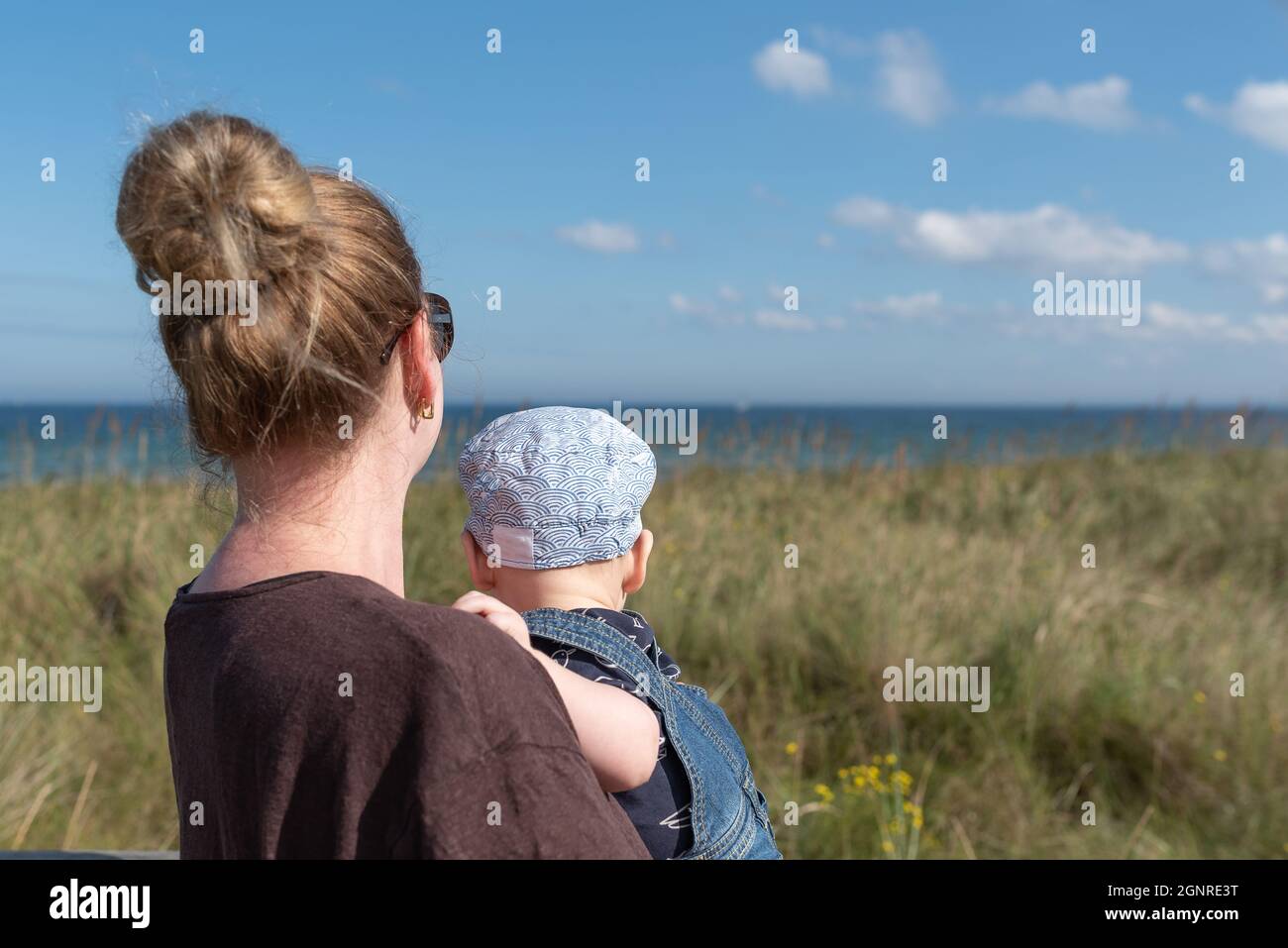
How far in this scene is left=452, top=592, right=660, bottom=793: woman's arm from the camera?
3.92 feet

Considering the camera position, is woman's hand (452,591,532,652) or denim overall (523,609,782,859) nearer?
woman's hand (452,591,532,652)

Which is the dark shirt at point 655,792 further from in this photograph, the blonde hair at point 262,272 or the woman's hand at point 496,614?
the blonde hair at point 262,272

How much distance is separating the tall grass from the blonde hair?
2328 millimetres

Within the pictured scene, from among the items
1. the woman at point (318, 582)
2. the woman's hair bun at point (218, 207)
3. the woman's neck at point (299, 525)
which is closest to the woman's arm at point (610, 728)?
the woman at point (318, 582)

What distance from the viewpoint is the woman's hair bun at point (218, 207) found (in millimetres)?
1145

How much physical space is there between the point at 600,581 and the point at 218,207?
85cm

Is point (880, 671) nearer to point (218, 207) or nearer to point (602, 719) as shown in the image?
point (602, 719)

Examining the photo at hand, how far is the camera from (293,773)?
102 centimetres

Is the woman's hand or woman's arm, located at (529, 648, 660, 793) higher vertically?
the woman's hand

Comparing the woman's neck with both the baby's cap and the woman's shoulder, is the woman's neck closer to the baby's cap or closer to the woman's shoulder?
the woman's shoulder

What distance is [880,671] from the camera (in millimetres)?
3988

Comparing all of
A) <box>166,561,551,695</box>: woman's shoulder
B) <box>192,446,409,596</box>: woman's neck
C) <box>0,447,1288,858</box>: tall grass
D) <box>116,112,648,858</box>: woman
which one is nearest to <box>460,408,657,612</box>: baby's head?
<box>116,112,648,858</box>: woman

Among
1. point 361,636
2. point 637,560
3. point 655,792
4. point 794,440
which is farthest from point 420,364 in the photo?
point 794,440
